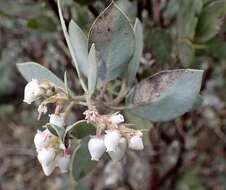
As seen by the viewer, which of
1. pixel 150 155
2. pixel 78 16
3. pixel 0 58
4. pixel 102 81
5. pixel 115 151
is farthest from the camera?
pixel 0 58

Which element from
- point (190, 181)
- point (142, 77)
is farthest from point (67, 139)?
point (190, 181)

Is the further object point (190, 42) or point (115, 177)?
point (115, 177)

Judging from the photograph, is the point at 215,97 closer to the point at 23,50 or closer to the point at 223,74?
the point at 223,74

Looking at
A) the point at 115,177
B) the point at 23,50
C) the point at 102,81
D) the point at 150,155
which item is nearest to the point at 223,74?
the point at 150,155

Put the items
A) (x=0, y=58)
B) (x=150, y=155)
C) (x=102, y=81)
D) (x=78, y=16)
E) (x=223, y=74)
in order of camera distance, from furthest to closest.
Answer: (x=0, y=58), (x=223, y=74), (x=150, y=155), (x=78, y=16), (x=102, y=81)

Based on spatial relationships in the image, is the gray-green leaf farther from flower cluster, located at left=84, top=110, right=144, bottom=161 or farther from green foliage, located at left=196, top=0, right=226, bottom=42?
green foliage, located at left=196, top=0, right=226, bottom=42

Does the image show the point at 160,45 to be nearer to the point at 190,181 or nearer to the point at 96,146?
the point at 96,146

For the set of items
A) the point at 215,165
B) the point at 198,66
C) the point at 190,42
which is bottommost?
the point at 215,165

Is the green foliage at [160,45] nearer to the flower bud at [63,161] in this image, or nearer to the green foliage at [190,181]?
the flower bud at [63,161]
